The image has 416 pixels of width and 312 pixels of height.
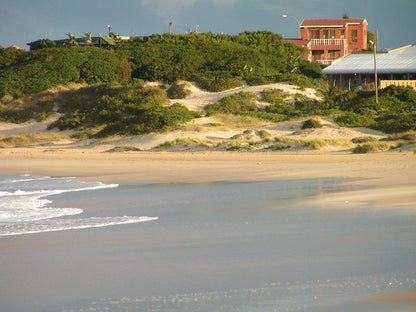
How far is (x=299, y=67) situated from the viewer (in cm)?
4741

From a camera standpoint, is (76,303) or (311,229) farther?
(311,229)

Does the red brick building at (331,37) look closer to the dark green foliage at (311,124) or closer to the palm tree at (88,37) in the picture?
the palm tree at (88,37)

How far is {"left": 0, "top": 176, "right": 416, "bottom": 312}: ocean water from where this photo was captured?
5133mm

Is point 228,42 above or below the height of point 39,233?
above

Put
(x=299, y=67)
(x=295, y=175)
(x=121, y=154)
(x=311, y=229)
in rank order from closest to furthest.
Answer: (x=311, y=229)
(x=295, y=175)
(x=121, y=154)
(x=299, y=67)

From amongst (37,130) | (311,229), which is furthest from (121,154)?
(311,229)

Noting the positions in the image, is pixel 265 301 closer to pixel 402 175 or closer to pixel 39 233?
pixel 39 233

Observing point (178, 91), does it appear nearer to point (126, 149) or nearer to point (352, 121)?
point (126, 149)

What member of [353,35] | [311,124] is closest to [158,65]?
[311,124]

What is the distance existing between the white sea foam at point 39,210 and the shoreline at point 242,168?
1.66 meters

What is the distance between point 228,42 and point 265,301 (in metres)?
45.8

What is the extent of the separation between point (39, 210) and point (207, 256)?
17.4ft

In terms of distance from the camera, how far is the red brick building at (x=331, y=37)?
56.2m

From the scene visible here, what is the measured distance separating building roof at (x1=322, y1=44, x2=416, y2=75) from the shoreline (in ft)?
82.0
